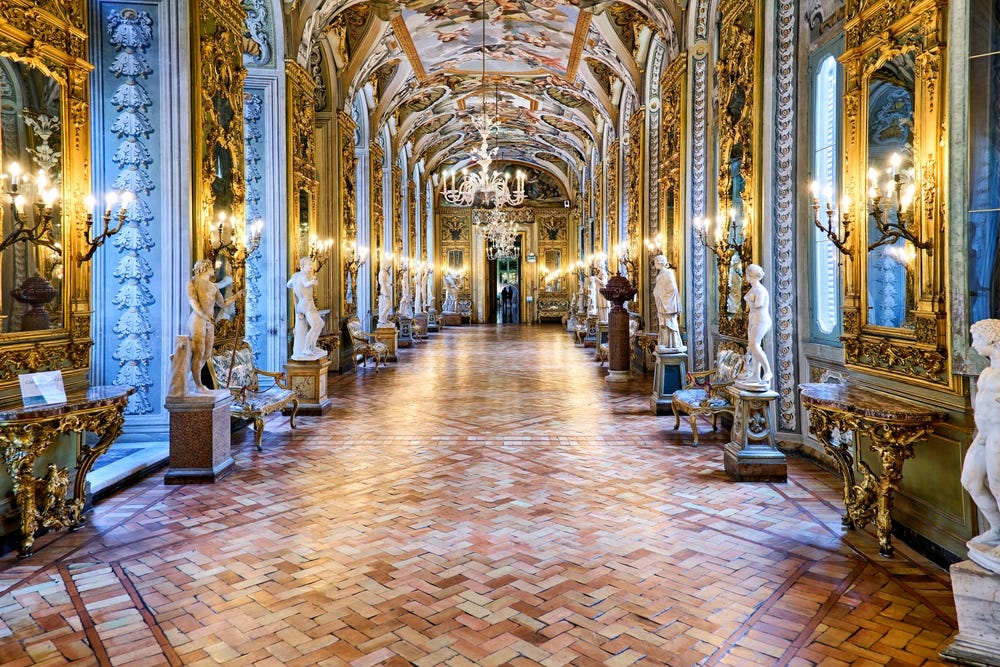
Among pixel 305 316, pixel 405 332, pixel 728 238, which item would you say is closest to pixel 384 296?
pixel 405 332

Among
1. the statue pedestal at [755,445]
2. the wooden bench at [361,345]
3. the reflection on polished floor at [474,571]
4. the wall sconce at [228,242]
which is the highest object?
the wall sconce at [228,242]

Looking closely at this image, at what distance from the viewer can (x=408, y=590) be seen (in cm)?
351

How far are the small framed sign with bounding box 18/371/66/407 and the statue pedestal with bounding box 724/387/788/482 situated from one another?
4996 millimetres

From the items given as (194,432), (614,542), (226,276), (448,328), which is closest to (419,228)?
(448,328)

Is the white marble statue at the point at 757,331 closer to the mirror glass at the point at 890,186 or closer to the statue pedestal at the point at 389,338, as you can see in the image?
the mirror glass at the point at 890,186

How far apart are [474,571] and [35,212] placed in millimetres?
4137

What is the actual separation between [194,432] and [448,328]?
23.7m

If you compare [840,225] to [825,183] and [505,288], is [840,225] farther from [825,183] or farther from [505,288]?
[505,288]

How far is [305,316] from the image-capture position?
352 inches

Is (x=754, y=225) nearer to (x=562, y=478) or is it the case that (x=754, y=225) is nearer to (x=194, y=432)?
(x=562, y=478)

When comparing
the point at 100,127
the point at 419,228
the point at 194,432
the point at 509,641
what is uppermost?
the point at 419,228

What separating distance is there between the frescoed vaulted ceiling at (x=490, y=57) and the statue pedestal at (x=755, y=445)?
6792 mm

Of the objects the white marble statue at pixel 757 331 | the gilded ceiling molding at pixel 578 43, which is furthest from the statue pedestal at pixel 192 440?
the gilded ceiling molding at pixel 578 43

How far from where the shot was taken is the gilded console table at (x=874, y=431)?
381 centimetres
